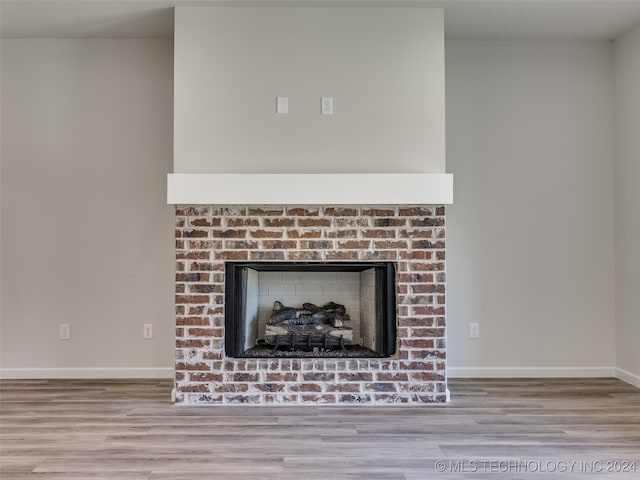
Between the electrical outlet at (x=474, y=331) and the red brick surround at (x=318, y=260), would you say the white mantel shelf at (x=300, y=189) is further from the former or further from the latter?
the electrical outlet at (x=474, y=331)

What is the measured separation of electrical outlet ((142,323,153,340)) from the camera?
357cm

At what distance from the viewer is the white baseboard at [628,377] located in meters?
3.35

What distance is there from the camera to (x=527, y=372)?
358 cm

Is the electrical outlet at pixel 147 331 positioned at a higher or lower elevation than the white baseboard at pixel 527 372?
higher

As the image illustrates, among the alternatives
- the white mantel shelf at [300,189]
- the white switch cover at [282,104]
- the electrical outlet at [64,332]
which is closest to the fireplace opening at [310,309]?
the white mantel shelf at [300,189]

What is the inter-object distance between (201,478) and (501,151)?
9.37 feet

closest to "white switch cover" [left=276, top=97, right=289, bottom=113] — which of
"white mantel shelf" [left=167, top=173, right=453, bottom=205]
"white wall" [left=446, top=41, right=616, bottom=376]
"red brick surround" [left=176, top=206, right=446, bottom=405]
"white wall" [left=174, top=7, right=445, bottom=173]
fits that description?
"white wall" [left=174, top=7, right=445, bottom=173]

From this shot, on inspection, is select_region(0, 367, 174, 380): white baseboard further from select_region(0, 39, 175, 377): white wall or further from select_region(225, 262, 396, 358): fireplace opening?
select_region(225, 262, 396, 358): fireplace opening

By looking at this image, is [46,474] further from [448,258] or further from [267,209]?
[448,258]

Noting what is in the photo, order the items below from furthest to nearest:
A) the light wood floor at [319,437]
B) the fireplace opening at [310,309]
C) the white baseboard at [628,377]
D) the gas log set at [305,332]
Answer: the white baseboard at [628,377]
the gas log set at [305,332]
the fireplace opening at [310,309]
the light wood floor at [319,437]

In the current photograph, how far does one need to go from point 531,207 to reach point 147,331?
2.84 m

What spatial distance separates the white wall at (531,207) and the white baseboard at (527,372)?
0.01 m

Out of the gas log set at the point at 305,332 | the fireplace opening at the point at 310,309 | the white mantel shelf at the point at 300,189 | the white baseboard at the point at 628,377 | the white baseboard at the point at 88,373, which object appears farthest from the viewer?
the white baseboard at the point at 88,373

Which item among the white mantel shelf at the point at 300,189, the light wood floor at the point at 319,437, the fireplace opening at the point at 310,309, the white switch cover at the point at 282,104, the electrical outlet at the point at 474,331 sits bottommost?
the light wood floor at the point at 319,437
